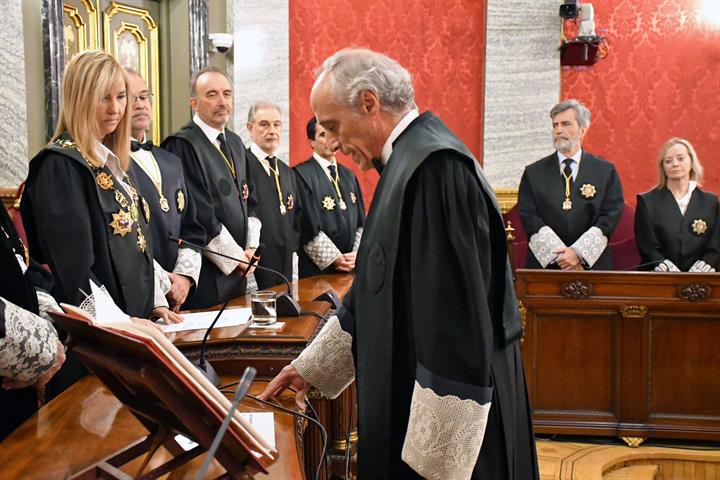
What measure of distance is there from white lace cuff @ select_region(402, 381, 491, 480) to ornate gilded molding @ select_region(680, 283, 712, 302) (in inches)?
126

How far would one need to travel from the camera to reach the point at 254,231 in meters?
4.63

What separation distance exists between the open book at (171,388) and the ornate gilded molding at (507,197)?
579cm

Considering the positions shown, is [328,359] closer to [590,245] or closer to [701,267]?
[590,245]

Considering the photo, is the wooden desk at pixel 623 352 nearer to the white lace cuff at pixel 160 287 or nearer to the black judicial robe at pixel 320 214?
the black judicial robe at pixel 320 214

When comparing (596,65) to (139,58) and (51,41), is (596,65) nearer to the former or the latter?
(139,58)

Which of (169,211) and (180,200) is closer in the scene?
(169,211)

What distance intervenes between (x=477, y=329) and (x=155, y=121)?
17.2ft

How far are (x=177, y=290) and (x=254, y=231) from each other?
1264 mm

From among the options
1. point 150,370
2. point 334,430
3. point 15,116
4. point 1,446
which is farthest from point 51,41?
point 150,370

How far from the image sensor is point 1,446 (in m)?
1.67

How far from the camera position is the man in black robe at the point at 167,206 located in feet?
11.5

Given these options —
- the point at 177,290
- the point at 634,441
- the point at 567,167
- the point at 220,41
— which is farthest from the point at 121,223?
the point at 220,41

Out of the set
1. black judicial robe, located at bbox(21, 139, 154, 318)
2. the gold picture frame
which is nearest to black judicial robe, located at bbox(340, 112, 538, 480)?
black judicial robe, located at bbox(21, 139, 154, 318)

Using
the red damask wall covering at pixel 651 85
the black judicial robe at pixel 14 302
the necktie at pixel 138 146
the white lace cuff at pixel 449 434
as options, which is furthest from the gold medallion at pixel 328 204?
the white lace cuff at pixel 449 434
